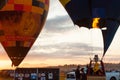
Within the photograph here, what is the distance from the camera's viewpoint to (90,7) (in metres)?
25.6

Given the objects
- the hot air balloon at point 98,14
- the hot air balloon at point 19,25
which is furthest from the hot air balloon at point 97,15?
the hot air balloon at point 19,25

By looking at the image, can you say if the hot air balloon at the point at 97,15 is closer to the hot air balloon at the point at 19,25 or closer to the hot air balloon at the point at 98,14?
the hot air balloon at the point at 98,14

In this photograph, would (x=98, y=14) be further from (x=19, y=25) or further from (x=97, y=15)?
(x=19, y=25)

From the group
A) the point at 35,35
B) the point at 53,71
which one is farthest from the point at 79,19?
the point at 35,35

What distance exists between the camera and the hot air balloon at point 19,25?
106 ft

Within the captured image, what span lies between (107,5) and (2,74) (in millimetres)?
10839

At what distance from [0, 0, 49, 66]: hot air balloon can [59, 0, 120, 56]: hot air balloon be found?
6.40 metres

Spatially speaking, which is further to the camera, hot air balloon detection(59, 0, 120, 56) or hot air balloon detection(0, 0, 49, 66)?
hot air balloon detection(0, 0, 49, 66)

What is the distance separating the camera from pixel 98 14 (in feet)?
83.4

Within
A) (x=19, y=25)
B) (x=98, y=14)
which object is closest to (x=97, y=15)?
(x=98, y=14)

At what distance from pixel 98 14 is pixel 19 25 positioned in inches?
323

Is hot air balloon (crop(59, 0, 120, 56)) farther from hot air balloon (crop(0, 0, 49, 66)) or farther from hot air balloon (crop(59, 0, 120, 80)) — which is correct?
hot air balloon (crop(0, 0, 49, 66))

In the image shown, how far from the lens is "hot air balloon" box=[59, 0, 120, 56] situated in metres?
25.5

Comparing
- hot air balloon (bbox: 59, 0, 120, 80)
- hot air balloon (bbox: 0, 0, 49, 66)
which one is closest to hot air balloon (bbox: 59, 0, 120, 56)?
hot air balloon (bbox: 59, 0, 120, 80)
